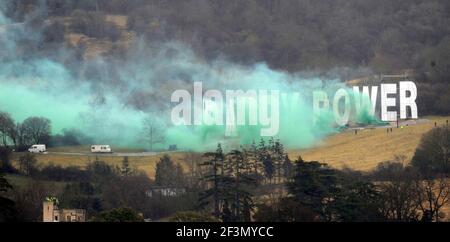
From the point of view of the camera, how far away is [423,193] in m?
80.9

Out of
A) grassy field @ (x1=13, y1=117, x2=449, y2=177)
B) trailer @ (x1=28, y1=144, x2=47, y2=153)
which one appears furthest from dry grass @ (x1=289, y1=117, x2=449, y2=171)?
trailer @ (x1=28, y1=144, x2=47, y2=153)

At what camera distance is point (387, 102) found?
318 ft

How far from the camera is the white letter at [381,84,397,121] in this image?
313 feet

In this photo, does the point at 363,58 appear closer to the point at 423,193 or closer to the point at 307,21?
the point at 307,21

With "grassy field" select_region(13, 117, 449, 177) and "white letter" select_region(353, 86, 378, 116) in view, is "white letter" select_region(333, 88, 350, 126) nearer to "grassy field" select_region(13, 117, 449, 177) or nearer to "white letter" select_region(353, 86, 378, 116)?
"white letter" select_region(353, 86, 378, 116)

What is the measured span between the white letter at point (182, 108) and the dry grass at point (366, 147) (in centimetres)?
1091

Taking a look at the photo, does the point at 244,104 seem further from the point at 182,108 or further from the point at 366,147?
the point at 366,147

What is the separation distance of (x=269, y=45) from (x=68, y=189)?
97.9ft

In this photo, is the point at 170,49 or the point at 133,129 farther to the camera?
the point at 170,49

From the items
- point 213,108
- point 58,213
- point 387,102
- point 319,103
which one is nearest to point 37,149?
point 58,213

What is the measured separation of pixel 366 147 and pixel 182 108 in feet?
59.6

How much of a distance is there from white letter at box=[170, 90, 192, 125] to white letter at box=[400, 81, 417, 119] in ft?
58.9
